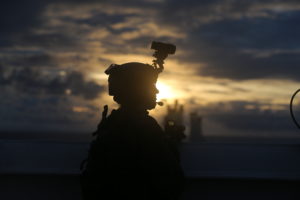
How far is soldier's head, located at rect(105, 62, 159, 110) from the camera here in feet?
11.6

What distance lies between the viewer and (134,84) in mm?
3562

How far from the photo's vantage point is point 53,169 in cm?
489

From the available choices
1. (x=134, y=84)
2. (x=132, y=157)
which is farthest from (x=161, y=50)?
(x=132, y=157)

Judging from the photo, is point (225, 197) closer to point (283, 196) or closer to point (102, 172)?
point (283, 196)

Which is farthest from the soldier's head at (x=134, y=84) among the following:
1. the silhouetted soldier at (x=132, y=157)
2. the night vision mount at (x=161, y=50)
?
the night vision mount at (x=161, y=50)

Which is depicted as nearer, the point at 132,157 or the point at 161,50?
the point at 132,157

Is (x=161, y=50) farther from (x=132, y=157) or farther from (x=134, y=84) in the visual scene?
(x=132, y=157)

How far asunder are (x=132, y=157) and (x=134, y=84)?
1.93 ft

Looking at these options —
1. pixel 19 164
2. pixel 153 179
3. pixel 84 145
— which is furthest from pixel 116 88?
pixel 19 164

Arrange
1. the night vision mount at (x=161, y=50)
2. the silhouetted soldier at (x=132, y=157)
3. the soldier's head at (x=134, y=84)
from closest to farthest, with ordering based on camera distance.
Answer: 1. the silhouetted soldier at (x=132, y=157)
2. the soldier's head at (x=134, y=84)
3. the night vision mount at (x=161, y=50)

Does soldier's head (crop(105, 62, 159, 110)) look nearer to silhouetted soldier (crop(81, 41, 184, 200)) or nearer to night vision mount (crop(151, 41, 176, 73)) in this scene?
silhouetted soldier (crop(81, 41, 184, 200))

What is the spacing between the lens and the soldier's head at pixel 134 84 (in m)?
3.55

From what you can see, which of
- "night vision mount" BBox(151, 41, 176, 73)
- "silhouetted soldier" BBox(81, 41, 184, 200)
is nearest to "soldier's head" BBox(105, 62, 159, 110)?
"silhouetted soldier" BBox(81, 41, 184, 200)

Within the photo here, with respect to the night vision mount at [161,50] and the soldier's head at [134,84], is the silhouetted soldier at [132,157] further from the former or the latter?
the night vision mount at [161,50]
